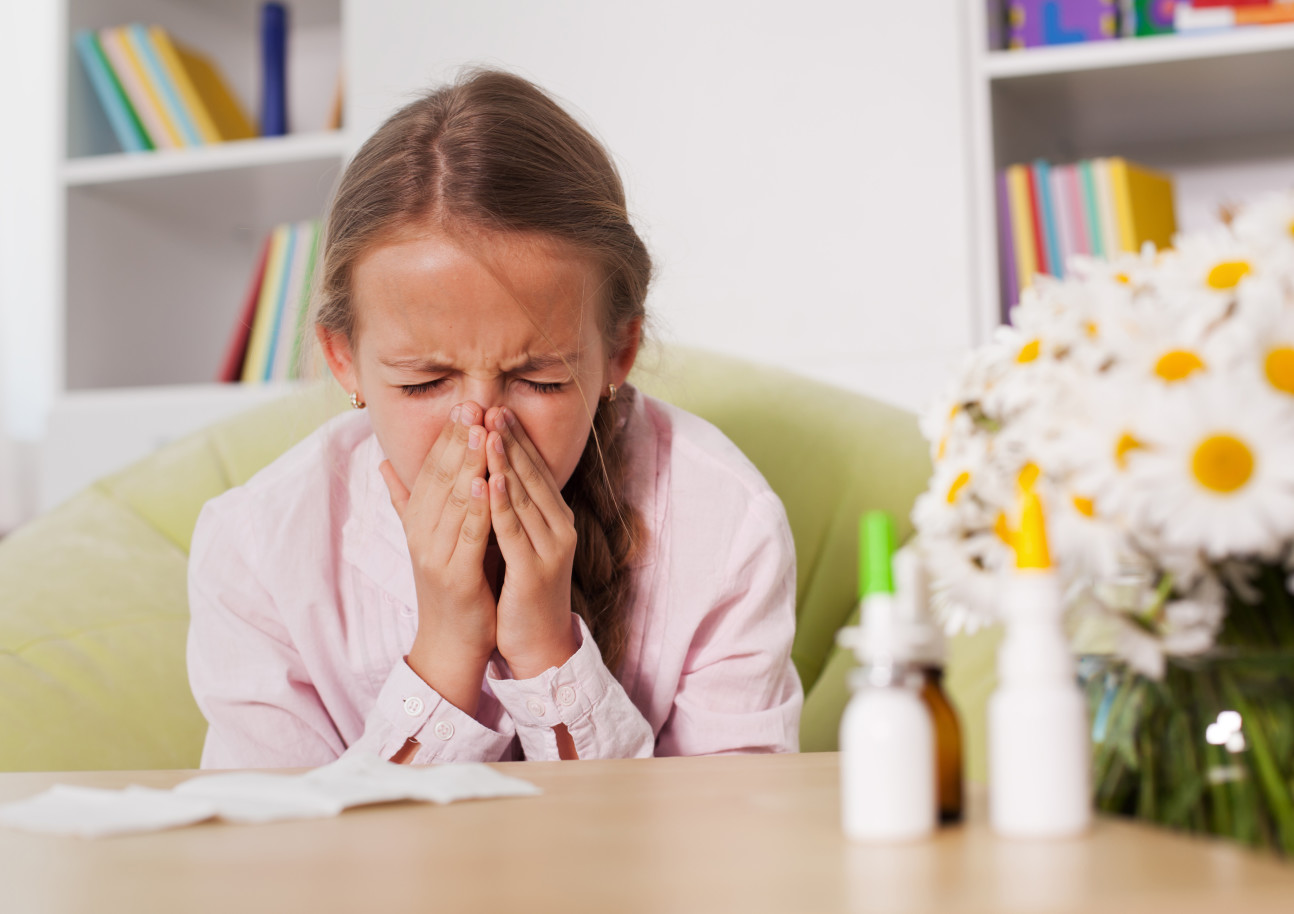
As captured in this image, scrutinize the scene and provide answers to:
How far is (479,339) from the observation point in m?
0.93

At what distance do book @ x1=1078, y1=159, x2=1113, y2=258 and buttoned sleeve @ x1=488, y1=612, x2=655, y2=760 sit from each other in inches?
39.7

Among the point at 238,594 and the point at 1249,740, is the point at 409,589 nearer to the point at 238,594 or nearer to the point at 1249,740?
the point at 238,594

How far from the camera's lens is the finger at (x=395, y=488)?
1046mm

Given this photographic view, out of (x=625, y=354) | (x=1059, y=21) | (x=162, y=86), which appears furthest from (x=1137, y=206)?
(x=162, y=86)

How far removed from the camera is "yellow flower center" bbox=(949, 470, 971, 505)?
0.48 metres

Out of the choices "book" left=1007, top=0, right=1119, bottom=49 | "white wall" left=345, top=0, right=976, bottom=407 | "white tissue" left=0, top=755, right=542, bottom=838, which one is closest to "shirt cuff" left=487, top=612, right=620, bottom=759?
"white tissue" left=0, top=755, right=542, bottom=838

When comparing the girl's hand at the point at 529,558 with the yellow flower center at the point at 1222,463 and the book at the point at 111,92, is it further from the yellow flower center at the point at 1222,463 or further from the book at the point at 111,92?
the book at the point at 111,92

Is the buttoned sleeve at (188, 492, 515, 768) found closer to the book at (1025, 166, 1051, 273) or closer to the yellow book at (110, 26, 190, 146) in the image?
the book at (1025, 166, 1051, 273)

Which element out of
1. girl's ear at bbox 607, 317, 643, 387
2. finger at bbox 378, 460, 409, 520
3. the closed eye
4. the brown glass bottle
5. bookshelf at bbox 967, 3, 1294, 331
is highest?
bookshelf at bbox 967, 3, 1294, 331

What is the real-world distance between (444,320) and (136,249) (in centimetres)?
147

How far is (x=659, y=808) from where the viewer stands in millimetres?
507

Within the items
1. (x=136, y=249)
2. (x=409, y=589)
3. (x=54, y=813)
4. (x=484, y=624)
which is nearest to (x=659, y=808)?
(x=54, y=813)

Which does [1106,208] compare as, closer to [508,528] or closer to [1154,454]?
[508,528]

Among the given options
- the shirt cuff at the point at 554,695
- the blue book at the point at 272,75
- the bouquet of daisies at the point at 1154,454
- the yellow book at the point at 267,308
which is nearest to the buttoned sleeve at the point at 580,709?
the shirt cuff at the point at 554,695
